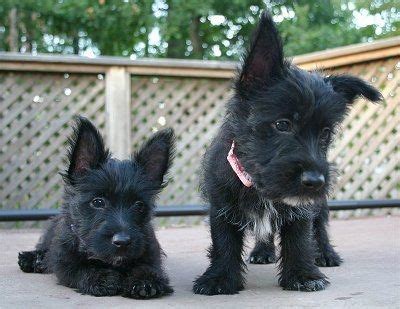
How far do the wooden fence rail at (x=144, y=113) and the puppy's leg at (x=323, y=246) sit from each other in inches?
161

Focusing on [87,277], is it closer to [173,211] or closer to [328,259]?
[328,259]

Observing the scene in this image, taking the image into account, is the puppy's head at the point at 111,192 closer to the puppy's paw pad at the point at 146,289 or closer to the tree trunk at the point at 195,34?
the puppy's paw pad at the point at 146,289

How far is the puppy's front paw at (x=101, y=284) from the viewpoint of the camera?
10.8 feet

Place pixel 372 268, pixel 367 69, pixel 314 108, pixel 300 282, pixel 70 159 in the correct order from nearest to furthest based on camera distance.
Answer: pixel 314 108, pixel 300 282, pixel 70 159, pixel 372 268, pixel 367 69

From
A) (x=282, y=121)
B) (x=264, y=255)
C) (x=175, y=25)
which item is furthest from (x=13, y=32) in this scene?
(x=282, y=121)

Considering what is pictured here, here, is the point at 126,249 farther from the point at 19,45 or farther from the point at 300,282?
the point at 19,45

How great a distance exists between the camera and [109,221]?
3357 mm

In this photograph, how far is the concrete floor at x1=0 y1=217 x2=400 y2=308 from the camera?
3.00 metres

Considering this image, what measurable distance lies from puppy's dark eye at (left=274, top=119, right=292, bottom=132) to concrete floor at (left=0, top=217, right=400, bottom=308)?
90 cm

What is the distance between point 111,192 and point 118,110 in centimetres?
482

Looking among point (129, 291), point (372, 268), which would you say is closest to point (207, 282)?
point (129, 291)

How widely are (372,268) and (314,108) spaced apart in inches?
57.7

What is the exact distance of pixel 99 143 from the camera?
371cm

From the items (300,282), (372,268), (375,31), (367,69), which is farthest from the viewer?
(375,31)
